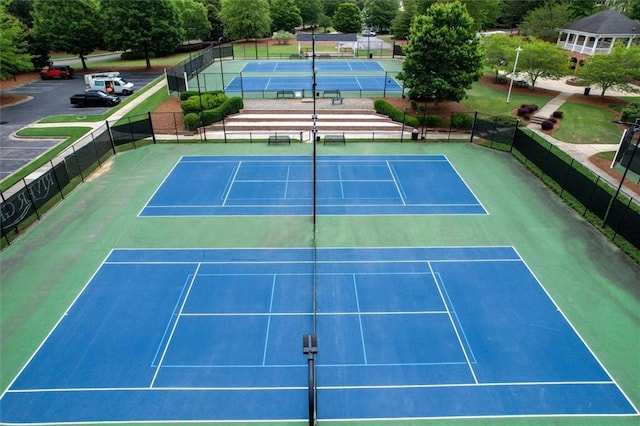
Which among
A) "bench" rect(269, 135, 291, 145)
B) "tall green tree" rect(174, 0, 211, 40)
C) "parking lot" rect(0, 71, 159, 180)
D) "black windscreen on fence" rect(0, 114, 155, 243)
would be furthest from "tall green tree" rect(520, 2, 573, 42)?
"black windscreen on fence" rect(0, 114, 155, 243)

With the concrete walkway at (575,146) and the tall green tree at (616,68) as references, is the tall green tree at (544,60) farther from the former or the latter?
the concrete walkway at (575,146)

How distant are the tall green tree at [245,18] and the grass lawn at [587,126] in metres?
52.0

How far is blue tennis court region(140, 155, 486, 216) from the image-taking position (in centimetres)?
2242

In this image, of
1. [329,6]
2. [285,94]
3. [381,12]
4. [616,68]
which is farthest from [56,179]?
[329,6]

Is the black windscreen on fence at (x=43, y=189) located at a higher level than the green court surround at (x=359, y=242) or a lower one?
higher

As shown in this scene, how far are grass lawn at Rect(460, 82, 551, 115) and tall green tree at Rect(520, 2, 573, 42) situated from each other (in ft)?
79.2

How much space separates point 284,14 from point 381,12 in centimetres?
2264

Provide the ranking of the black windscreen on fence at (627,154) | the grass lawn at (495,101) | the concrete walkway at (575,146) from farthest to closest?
1. the grass lawn at (495,101)
2. the black windscreen on fence at (627,154)
3. the concrete walkway at (575,146)

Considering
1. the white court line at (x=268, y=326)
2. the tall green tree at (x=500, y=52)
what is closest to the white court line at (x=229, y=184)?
the white court line at (x=268, y=326)

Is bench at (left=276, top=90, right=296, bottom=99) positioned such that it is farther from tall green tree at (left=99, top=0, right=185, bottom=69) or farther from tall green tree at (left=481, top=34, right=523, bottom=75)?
tall green tree at (left=99, top=0, right=185, bottom=69)

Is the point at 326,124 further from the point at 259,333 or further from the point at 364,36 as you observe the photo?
the point at 364,36

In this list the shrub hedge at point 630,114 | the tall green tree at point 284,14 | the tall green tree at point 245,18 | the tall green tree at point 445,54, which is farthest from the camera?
the tall green tree at point 284,14

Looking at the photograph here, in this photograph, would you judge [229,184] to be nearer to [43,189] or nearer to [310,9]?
[43,189]

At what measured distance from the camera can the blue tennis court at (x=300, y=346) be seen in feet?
40.0
